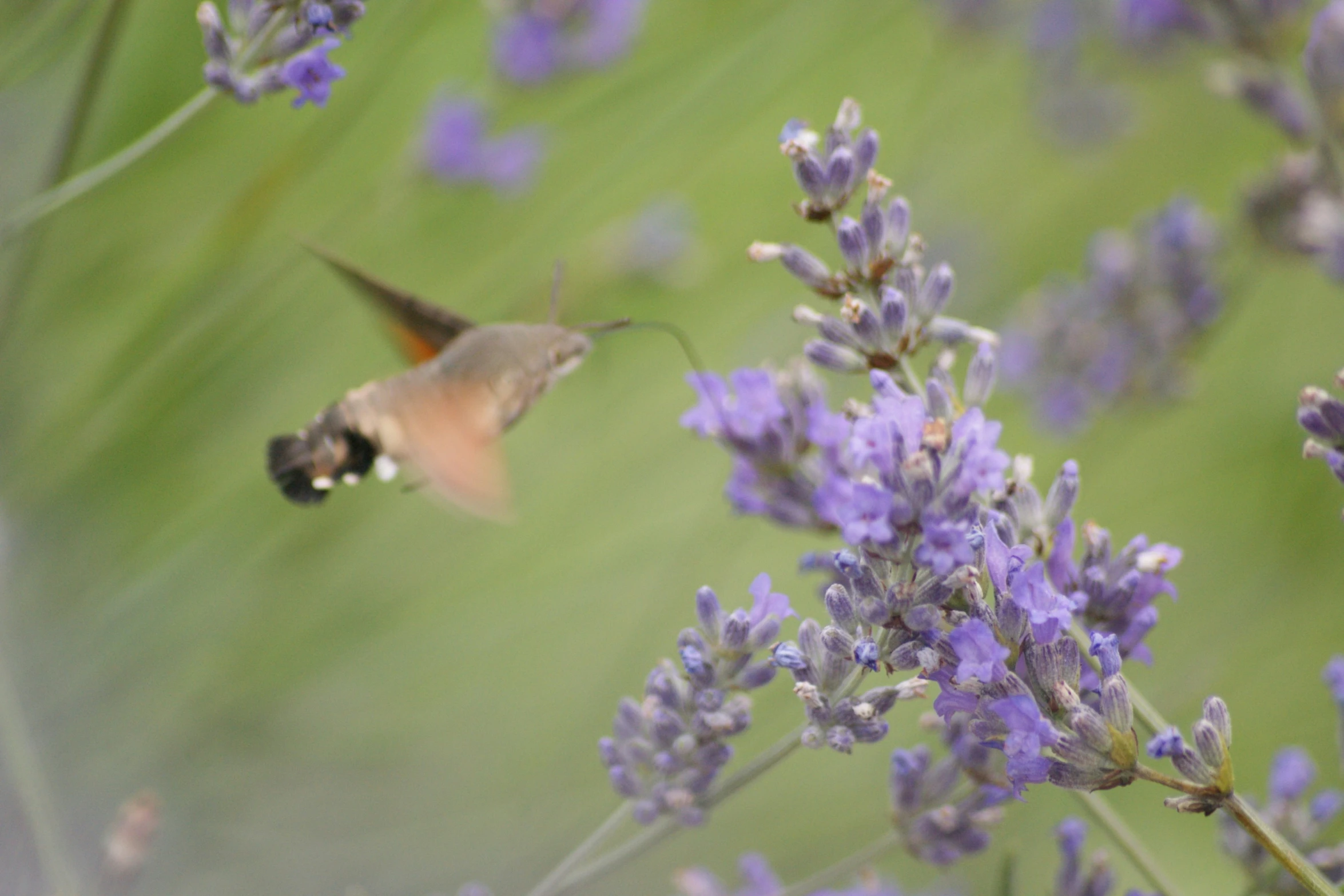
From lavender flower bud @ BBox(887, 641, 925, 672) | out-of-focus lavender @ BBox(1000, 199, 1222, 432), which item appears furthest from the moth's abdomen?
out-of-focus lavender @ BBox(1000, 199, 1222, 432)

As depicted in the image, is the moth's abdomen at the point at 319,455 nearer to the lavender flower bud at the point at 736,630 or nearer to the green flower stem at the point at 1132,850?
the lavender flower bud at the point at 736,630

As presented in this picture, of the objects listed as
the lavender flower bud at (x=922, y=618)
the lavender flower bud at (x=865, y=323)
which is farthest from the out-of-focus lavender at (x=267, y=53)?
the lavender flower bud at (x=922, y=618)

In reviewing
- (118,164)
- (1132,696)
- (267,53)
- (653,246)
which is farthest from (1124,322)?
(118,164)

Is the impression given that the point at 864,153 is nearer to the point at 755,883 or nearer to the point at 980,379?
the point at 980,379

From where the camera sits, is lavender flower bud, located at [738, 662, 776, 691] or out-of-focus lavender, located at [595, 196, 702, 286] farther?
out-of-focus lavender, located at [595, 196, 702, 286]

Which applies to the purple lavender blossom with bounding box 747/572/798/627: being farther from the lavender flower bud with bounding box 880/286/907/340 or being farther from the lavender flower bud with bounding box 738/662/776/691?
the lavender flower bud with bounding box 880/286/907/340

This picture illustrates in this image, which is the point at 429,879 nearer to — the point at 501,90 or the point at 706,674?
the point at 706,674
